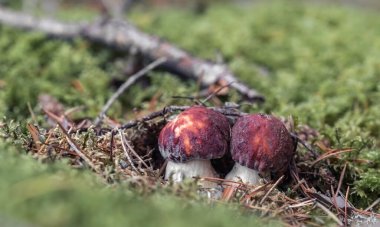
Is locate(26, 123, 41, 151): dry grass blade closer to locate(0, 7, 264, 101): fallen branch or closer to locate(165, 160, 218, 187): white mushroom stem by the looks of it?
locate(165, 160, 218, 187): white mushroom stem

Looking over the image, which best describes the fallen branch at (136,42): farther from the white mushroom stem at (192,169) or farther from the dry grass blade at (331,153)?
the white mushroom stem at (192,169)

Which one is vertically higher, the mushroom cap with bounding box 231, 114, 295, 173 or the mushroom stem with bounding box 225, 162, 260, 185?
the mushroom cap with bounding box 231, 114, 295, 173

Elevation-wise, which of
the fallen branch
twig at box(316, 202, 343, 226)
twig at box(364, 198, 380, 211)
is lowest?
twig at box(364, 198, 380, 211)

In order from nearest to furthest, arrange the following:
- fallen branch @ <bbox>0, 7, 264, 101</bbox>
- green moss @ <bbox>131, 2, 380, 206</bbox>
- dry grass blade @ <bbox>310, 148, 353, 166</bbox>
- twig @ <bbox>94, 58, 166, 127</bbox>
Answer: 1. dry grass blade @ <bbox>310, 148, 353, 166</bbox>
2. twig @ <bbox>94, 58, 166, 127</bbox>
3. green moss @ <bbox>131, 2, 380, 206</bbox>
4. fallen branch @ <bbox>0, 7, 264, 101</bbox>

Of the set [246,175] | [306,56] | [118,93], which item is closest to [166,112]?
[246,175]

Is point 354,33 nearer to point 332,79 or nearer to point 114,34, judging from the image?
point 332,79

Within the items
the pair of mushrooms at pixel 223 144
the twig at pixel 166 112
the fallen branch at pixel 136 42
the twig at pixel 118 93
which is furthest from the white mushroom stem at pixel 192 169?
the fallen branch at pixel 136 42

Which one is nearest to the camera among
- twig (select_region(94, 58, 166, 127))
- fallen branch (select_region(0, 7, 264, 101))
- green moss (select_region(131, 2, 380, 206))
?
twig (select_region(94, 58, 166, 127))

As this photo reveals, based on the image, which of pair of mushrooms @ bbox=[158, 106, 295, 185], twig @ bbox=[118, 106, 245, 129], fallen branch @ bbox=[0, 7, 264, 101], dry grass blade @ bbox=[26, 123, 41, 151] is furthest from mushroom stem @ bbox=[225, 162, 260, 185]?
fallen branch @ bbox=[0, 7, 264, 101]
